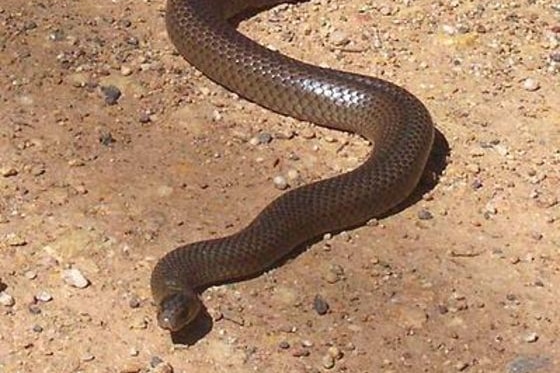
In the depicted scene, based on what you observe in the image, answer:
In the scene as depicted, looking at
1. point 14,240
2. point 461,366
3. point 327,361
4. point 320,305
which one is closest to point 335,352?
point 327,361

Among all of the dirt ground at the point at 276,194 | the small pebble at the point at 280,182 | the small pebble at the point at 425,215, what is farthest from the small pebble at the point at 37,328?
the small pebble at the point at 425,215

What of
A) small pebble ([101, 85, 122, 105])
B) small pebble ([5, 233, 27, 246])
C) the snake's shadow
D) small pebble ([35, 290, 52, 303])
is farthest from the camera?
small pebble ([101, 85, 122, 105])

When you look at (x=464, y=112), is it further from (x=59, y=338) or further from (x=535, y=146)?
(x=59, y=338)

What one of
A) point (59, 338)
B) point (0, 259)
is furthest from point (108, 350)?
point (0, 259)

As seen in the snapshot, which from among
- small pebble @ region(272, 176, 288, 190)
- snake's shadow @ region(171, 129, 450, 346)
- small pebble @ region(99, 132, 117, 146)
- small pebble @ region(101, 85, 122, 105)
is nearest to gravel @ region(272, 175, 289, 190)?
small pebble @ region(272, 176, 288, 190)

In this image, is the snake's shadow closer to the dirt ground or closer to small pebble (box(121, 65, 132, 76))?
the dirt ground
